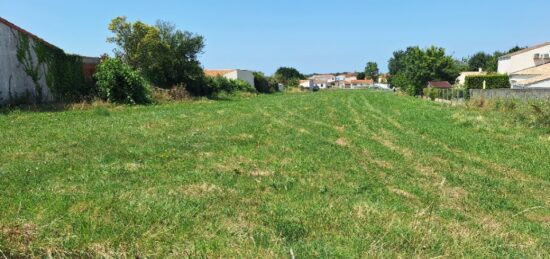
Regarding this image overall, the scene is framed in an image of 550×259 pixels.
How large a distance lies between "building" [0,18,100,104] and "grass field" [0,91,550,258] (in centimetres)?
588

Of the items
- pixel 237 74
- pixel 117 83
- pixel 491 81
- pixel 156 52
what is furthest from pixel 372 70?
pixel 117 83

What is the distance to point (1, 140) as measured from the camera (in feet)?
31.5

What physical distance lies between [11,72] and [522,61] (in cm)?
6016

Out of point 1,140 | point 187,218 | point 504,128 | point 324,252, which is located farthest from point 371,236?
point 504,128

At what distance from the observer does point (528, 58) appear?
2292 inches

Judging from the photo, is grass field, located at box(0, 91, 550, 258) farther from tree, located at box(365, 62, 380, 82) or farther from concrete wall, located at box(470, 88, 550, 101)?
tree, located at box(365, 62, 380, 82)

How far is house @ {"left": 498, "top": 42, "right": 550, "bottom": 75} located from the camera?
185 ft

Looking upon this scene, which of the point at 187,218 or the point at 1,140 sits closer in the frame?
the point at 187,218

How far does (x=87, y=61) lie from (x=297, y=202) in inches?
864

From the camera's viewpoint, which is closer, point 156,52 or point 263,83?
point 156,52

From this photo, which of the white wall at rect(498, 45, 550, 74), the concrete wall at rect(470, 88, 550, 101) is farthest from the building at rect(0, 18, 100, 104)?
the white wall at rect(498, 45, 550, 74)

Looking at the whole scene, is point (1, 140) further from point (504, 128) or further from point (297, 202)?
point (504, 128)

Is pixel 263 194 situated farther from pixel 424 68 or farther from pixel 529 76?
pixel 424 68

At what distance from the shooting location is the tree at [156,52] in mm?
34000
